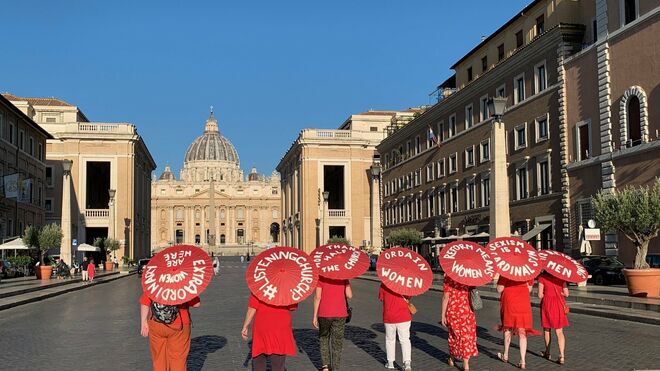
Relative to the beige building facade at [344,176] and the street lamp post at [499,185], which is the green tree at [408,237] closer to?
the street lamp post at [499,185]

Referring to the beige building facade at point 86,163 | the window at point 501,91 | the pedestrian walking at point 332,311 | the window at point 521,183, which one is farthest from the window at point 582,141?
the beige building facade at point 86,163

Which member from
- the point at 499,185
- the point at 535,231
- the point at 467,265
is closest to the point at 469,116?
the point at 535,231

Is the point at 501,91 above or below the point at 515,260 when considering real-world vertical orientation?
above

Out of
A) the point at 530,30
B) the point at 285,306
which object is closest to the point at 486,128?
the point at 530,30

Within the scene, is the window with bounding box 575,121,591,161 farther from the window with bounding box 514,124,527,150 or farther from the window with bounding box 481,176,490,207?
the window with bounding box 481,176,490,207

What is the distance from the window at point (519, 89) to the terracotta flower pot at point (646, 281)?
21189mm

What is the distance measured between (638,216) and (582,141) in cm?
1287

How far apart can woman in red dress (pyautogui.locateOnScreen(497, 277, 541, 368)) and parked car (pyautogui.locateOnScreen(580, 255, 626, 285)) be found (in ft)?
74.4

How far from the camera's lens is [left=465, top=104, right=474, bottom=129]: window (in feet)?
→ 168

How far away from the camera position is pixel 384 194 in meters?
78.0

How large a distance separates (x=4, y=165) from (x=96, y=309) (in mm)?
35095

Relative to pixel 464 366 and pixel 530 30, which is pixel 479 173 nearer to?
pixel 530 30

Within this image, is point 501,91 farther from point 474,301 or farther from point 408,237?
point 474,301

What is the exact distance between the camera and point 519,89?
144ft
